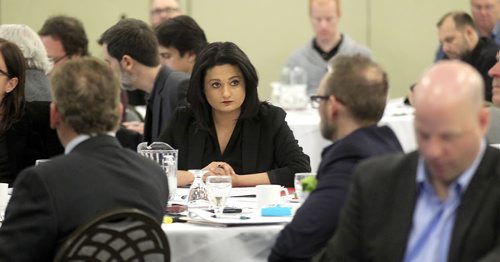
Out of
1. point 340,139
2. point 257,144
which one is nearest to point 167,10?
point 257,144

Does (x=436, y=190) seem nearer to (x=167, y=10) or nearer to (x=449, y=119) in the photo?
(x=449, y=119)

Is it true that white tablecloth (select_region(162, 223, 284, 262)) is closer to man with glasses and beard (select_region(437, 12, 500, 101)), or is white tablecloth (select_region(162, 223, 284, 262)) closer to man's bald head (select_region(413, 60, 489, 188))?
man's bald head (select_region(413, 60, 489, 188))

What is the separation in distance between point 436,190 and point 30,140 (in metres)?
2.91

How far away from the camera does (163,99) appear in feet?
20.4

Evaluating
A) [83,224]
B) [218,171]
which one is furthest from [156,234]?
[218,171]

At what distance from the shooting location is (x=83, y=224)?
330 cm

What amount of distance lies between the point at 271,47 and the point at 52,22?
426cm

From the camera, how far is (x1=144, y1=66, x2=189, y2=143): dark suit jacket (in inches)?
242

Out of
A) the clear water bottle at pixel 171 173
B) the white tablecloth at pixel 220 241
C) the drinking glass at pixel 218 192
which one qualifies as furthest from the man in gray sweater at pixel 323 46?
the white tablecloth at pixel 220 241

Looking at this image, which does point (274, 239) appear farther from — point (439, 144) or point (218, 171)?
point (439, 144)

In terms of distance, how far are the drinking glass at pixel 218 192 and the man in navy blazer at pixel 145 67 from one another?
2028 mm

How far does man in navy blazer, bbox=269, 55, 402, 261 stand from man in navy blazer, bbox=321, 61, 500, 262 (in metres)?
0.40

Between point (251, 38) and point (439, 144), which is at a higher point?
point (439, 144)

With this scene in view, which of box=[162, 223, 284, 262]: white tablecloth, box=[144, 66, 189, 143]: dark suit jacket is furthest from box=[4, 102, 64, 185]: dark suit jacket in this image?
box=[162, 223, 284, 262]: white tablecloth
